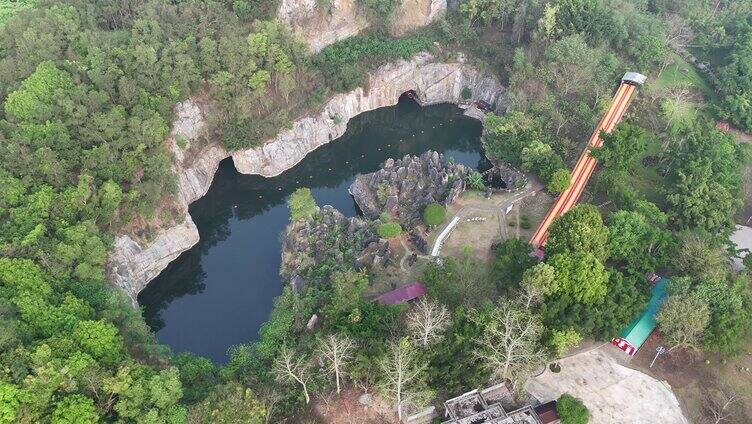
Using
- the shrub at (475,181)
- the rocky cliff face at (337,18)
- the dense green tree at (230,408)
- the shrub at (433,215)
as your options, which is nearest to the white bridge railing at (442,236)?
the shrub at (433,215)

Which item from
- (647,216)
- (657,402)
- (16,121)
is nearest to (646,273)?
(647,216)

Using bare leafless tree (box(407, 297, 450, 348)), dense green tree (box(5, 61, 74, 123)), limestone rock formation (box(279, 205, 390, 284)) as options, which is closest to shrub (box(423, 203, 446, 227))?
limestone rock formation (box(279, 205, 390, 284))

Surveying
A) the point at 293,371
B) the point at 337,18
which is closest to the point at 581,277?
the point at 293,371

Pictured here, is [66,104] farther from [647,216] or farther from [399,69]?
[647,216]

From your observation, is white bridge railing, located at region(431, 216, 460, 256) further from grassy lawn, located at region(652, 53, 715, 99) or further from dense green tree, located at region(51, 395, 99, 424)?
grassy lawn, located at region(652, 53, 715, 99)

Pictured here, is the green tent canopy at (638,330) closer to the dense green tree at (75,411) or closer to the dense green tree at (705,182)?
the dense green tree at (705,182)
